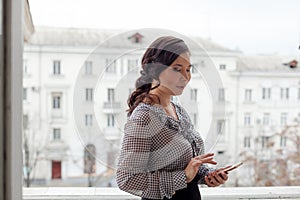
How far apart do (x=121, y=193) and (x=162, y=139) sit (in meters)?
0.52

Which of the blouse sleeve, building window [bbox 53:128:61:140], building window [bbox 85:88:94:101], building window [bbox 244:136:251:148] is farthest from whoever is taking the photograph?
building window [bbox 244:136:251:148]

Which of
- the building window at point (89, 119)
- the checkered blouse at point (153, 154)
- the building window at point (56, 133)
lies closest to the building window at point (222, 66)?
the checkered blouse at point (153, 154)

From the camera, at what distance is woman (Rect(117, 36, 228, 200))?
1022 mm

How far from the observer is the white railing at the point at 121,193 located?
1.47m

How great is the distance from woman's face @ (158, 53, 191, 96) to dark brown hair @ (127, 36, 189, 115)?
11 mm

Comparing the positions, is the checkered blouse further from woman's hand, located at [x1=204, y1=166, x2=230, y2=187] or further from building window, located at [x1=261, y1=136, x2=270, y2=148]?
building window, located at [x1=261, y1=136, x2=270, y2=148]

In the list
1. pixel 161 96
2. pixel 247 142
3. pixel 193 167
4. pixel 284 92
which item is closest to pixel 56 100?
pixel 161 96

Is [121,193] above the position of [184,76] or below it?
below

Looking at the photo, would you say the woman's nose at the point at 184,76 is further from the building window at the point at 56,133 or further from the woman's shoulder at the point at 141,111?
the building window at the point at 56,133

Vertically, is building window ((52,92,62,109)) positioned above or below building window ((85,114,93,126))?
below

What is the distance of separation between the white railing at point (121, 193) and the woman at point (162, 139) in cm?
44

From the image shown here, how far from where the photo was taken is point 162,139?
41.1 inches

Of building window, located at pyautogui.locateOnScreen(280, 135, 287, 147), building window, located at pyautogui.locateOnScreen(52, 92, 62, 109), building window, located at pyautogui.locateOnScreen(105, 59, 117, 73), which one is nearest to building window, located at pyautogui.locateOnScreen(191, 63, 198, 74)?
building window, located at pyautogui.locateOnScreen(105, 59, 117, 73)

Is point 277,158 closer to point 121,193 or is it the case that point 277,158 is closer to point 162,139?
point 121,193
